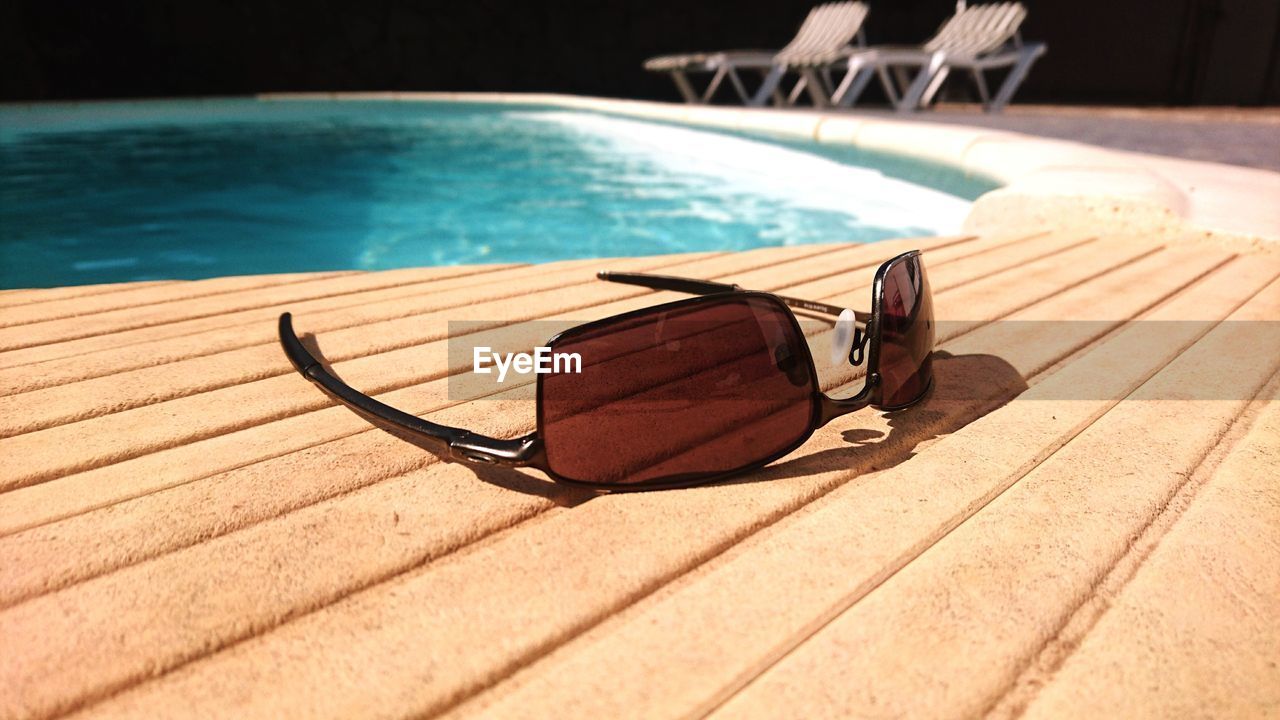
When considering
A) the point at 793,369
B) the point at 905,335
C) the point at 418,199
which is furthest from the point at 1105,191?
the point at 418,199

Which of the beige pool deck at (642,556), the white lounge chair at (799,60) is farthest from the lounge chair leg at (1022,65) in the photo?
the beige pool deck at (642,556)

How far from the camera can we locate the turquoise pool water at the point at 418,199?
3.73m

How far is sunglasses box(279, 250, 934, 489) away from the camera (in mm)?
714

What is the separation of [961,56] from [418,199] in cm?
562

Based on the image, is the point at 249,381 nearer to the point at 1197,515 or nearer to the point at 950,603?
the point at 950,603

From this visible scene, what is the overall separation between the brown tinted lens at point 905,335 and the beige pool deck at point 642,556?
4 cm

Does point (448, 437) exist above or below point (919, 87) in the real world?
below

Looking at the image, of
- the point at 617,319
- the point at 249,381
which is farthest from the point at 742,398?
the point at 249,381

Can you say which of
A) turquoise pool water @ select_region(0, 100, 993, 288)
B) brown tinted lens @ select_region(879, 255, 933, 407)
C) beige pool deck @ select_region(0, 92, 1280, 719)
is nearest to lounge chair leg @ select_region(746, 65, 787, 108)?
turquoise pool water @ select_region(0, 100, 993, 288)

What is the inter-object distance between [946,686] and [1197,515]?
363 mm

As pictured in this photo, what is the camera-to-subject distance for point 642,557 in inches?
24.8

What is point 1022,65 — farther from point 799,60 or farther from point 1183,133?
point 1183,133

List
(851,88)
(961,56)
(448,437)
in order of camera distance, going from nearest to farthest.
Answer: (448,437) < (961,56) < (851,88)

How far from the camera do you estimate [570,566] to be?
62 cm
